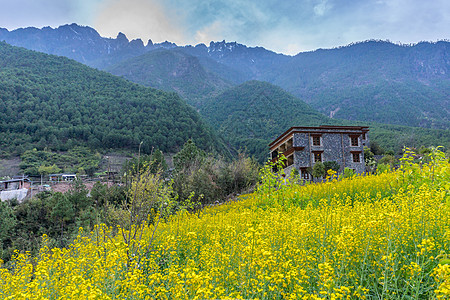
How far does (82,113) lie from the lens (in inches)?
3068

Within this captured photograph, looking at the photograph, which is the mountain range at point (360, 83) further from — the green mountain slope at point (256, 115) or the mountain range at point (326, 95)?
the green mountain slope at point (256, 115)

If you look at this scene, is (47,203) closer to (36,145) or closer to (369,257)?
(369,257)

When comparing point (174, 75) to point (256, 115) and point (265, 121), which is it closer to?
point (256, 115)

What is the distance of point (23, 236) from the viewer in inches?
928

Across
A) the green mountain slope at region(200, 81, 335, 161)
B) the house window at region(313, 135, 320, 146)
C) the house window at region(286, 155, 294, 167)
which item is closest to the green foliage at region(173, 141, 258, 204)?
the house window at region(286, 155, 294, 167)

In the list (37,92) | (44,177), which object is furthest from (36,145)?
(37,92)

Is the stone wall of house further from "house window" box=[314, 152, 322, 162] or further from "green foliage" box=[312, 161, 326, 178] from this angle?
"green foliage" box=[312, 161, 326, 178]

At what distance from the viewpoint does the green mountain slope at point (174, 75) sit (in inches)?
5709

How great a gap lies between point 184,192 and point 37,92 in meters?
78.3

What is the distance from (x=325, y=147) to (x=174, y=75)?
145m

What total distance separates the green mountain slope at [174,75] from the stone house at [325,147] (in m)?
98.1

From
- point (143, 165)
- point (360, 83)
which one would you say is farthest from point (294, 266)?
point (360, 83)

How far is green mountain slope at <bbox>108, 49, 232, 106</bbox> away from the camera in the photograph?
145000 millimetres

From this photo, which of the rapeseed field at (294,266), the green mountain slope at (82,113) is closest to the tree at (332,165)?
the rapeseed field at (294,266)
